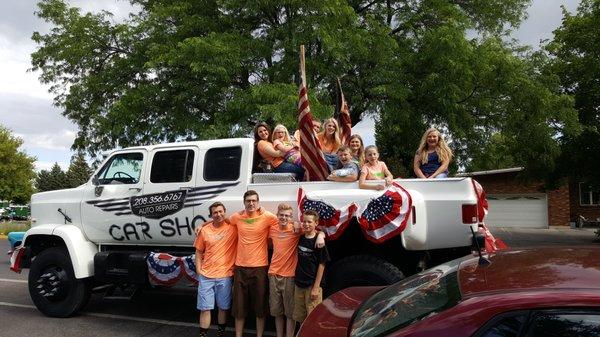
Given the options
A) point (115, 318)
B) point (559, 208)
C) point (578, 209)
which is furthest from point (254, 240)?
point (578, 209)

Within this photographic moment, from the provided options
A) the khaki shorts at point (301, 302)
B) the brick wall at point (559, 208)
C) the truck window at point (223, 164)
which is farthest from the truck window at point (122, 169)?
the brick wall at point (559, 208)

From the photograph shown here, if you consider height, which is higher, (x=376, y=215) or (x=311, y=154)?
(x=311, y=154)

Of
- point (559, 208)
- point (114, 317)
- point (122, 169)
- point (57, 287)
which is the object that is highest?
point (122, 169)

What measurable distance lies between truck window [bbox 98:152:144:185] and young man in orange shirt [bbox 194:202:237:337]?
66.4 inches

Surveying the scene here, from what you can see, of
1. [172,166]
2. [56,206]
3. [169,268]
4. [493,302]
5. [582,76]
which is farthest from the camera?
[582,76]

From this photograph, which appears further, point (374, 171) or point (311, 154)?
point (311, 154)

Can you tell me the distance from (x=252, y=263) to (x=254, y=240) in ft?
0.77

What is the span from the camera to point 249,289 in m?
5.38

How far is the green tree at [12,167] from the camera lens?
47.7 meters

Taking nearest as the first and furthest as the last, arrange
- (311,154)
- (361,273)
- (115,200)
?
1. (361,273)
2. (311,154)
3. (115,200)

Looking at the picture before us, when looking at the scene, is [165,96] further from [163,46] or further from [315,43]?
[315,43]

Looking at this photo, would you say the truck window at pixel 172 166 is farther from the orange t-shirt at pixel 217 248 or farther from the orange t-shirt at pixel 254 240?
the orange t-shirt at pixel 254 240

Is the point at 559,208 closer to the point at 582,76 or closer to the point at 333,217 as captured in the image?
the point at 582,76

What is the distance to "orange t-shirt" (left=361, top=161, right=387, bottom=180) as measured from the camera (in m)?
5.50
